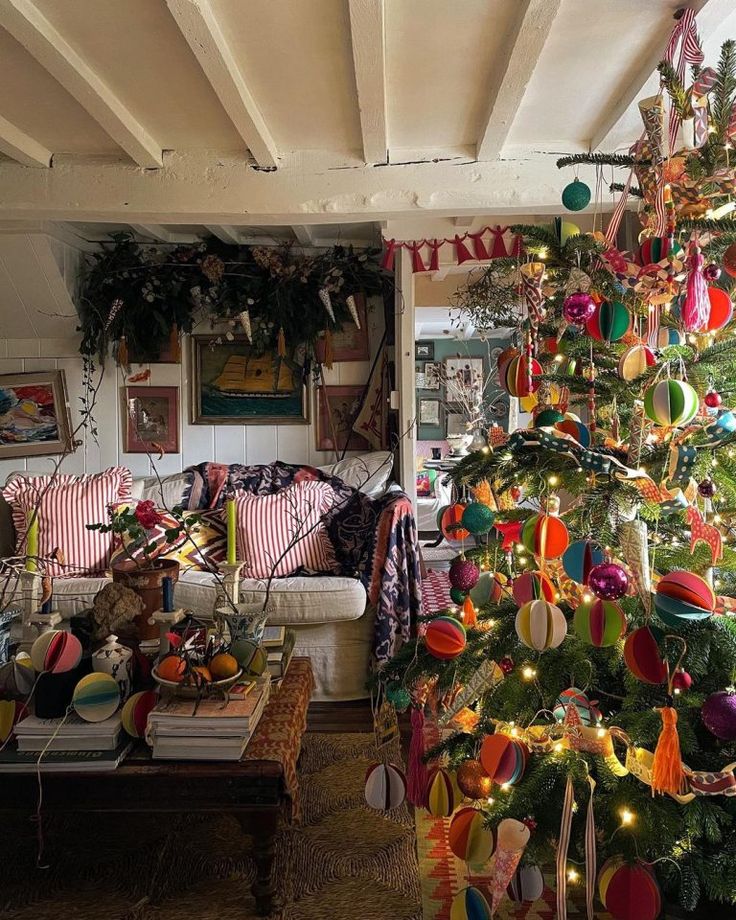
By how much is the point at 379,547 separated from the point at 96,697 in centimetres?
149

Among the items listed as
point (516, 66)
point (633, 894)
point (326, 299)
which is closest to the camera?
point (633, 894)

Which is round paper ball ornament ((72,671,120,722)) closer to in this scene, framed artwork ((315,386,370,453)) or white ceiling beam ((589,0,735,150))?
white ceiling beam ((589,0,735,150))

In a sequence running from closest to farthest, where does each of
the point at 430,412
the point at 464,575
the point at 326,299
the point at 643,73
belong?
the point at 464,575 → the point at 643,73 → the point at 326,299 → the point at 430,412

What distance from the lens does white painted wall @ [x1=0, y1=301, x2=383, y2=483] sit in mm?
3967

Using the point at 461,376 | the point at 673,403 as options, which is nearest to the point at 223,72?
the point at 673,403

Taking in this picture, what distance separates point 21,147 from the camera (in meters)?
2.27

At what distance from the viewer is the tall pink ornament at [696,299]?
1.21m

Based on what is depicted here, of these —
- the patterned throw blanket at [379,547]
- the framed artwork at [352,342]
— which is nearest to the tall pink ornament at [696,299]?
the patterned throw blanket at [379,547]

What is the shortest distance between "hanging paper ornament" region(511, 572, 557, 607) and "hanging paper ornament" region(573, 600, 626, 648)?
0.13m

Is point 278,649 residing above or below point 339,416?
below

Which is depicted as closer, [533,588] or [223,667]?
[533,588]

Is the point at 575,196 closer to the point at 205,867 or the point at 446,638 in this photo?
the point at 446,638

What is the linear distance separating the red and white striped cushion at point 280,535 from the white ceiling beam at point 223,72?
142 centimetres

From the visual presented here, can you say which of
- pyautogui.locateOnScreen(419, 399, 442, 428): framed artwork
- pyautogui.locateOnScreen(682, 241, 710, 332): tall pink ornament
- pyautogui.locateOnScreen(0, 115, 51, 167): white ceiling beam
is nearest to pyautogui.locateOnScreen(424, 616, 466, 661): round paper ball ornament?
pyautogui.locateOnScreen(682, 241, 710, 332): tall pink ornament
